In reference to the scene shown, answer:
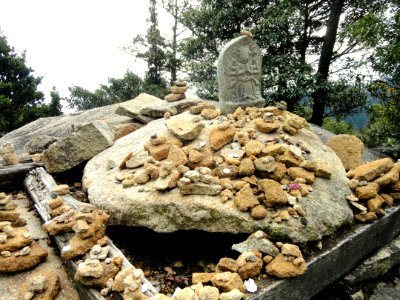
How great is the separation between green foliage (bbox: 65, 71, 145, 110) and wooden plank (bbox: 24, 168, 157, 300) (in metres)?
11.2

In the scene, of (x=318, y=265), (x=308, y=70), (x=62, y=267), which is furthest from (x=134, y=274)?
(x=308, y=70)

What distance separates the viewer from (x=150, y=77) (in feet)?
51.3

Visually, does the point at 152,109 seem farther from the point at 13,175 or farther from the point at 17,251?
the point at 17,251

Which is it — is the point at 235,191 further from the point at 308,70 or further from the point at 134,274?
the point at 308,70

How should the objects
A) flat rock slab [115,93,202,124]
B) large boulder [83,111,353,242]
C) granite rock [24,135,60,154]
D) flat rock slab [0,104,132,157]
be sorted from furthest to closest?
flat rock slab [0,104,132,157] < flat rock slab [115,93,202,124] < granite rock [24,135,60,154] < large boulder [83,111,353,242]

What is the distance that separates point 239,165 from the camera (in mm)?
3275

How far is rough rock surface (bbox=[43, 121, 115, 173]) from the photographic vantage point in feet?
14.3

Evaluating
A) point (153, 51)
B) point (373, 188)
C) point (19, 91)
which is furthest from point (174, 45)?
point (373, 188)

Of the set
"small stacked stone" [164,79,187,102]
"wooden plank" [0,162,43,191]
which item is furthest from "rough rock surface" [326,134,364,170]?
"wooden plank" [0,162,43,191]

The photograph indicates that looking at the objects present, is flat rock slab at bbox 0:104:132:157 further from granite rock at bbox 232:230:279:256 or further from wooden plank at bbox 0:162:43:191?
granite rock at bbox 232:230:279:256

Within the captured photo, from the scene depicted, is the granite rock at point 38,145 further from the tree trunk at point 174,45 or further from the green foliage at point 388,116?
the tree trunk at point 174,45

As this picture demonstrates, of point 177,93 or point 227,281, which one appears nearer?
point 227,281

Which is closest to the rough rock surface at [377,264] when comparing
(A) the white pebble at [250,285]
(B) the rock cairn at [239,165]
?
(B) the rock cairn at [239,165]

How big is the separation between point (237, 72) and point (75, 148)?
277cm
